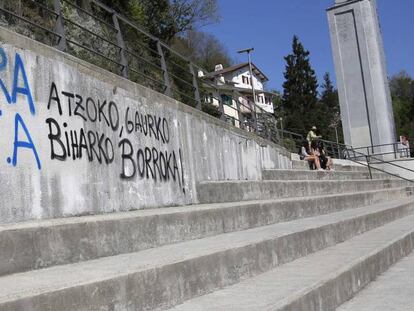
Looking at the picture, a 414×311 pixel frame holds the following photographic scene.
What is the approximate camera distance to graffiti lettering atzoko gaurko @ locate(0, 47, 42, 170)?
4.95 meters

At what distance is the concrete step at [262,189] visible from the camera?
29.8ft

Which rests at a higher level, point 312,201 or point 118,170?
point 118,170

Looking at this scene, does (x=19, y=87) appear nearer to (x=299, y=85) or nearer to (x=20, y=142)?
(x=20, y=142)

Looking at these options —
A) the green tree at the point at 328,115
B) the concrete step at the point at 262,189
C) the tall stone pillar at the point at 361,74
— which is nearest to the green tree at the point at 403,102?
the green tree at the point at 328,115

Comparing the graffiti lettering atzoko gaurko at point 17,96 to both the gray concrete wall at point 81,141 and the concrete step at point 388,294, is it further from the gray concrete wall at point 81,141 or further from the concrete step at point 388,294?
the concrete step at point 388,294

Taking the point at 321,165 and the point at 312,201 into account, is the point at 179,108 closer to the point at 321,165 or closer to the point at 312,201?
the point at 312,201

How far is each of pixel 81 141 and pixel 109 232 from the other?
1544mm

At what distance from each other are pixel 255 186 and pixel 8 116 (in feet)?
20.5

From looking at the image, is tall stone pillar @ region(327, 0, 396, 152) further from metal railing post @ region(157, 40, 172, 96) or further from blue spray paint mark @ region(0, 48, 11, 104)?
blue spray paint mark @ region(0, 48, 11, 104)

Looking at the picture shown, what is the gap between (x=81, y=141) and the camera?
6.07 meters

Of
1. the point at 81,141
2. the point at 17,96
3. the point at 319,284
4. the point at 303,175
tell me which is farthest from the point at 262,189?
the point at 17,96

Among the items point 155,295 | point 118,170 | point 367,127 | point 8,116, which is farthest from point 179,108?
point 367,127

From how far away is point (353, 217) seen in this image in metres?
9.49

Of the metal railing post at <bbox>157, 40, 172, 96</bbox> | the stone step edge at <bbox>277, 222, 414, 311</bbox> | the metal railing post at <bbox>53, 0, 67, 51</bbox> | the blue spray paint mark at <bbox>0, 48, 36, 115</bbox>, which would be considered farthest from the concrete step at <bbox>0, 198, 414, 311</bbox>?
the metal railing post at <bbox>157, 40, 172, 96</bbox>
